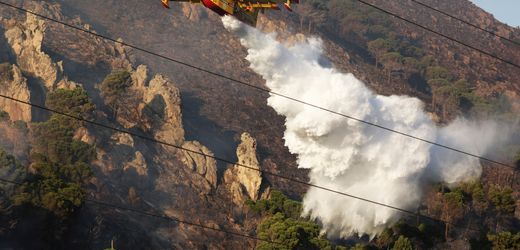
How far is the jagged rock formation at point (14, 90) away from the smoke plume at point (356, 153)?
34.4 meters

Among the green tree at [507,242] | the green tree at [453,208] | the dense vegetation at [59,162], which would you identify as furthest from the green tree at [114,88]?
the green tree at [507,242]

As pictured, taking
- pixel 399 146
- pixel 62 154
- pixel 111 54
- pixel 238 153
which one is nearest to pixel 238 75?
pixel 111 54

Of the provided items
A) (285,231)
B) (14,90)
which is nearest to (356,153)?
(285,231)

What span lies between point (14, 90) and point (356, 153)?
1794 inches

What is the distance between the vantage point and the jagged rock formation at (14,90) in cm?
10144

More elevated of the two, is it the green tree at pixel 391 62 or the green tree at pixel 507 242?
Answer: the green tree at pixel 391 62

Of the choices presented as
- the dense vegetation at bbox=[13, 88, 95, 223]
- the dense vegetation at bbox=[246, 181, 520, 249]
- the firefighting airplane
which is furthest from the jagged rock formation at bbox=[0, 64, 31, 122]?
the firefighting airplane

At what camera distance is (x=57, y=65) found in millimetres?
113000

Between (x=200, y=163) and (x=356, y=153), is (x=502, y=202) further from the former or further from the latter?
(x=200, y=163)

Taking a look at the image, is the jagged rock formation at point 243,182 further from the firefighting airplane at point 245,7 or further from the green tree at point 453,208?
the firefighting airplane at point 245,7

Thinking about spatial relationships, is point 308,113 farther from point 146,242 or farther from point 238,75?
point 238,75

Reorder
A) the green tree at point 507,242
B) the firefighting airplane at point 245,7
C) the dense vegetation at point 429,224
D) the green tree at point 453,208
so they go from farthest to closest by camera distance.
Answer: the green tree at point 453,208 → the green tree at point 507,242 → the dense vegetation at point 429,224 → the firefighting airplane at point 245,7

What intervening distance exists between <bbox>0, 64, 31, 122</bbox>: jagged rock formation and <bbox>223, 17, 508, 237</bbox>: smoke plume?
113 ft

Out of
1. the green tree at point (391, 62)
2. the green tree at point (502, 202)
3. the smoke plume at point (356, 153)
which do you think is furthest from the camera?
the green tree at point (391, 62)
